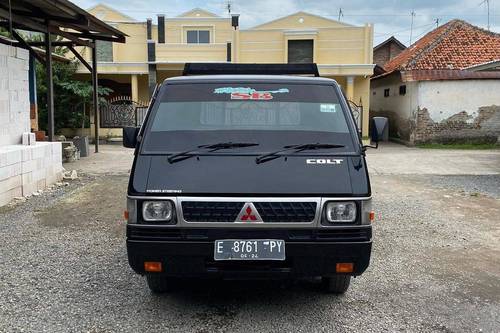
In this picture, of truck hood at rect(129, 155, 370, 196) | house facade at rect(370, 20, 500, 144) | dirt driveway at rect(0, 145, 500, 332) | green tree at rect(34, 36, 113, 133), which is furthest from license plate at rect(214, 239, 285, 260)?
house facade at rect(370, 20, 500, 144)

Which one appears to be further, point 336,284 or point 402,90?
point 402,90

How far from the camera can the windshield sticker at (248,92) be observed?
4117mm

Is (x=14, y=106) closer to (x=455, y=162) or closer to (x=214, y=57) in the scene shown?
(x=455, y=162)

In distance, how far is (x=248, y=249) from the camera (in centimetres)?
338

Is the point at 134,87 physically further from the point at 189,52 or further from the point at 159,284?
the point at 159,284

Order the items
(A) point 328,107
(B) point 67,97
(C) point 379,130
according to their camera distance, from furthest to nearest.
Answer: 1. (B) point 67,97
2. (C) point 379,130
3. (A) point 328,107

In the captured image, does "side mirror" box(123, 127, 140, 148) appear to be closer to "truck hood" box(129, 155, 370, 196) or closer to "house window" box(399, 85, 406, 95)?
"truck hood" box(129, 155, 370, 196)

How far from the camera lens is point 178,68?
21.0 m

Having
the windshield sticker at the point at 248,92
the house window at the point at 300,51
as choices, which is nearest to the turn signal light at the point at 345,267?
the windshield sticker at the point at 248,92

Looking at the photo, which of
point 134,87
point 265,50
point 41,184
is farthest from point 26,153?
point 265,50

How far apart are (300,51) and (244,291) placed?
1809cm

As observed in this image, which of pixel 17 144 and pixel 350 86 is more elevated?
pixel 350 86

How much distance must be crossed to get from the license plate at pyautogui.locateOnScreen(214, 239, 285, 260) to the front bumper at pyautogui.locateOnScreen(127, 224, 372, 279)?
34mm

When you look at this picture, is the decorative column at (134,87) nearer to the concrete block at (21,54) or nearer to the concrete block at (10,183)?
the concrete block at (21,54)
